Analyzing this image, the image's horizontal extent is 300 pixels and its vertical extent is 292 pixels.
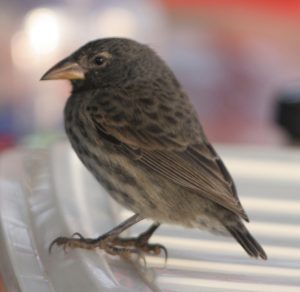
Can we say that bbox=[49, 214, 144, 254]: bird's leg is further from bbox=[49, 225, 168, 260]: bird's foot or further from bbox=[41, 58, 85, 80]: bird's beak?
bbox=[41, 58, 85, 80]: bird's beak

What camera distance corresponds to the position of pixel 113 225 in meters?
2.32

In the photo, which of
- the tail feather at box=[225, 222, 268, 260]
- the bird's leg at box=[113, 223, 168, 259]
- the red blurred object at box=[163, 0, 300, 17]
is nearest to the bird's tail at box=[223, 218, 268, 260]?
the tail feather at box=[225, 222, 268, 260]

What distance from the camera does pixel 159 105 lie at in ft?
7.85

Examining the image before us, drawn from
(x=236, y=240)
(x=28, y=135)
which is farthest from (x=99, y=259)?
(x=28, y=135)

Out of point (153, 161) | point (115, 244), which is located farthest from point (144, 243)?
point (153, 161)

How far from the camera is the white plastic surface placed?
1.76 m

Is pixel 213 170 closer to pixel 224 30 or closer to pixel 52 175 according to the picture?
pixel 52 175

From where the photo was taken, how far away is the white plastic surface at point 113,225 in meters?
1.76

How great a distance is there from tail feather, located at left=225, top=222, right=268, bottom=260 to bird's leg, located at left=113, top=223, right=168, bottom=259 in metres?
0.16

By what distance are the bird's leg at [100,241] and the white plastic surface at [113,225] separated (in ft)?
0.09

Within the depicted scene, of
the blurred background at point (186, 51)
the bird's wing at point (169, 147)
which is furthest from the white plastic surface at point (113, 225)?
the blurred background at point (186, 51)

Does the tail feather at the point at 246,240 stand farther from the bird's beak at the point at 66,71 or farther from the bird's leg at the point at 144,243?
the bird's beak at the point at 66,71

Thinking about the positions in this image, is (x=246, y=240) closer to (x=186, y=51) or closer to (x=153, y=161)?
(x=153, y=161)

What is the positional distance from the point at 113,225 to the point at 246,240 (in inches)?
14.3
